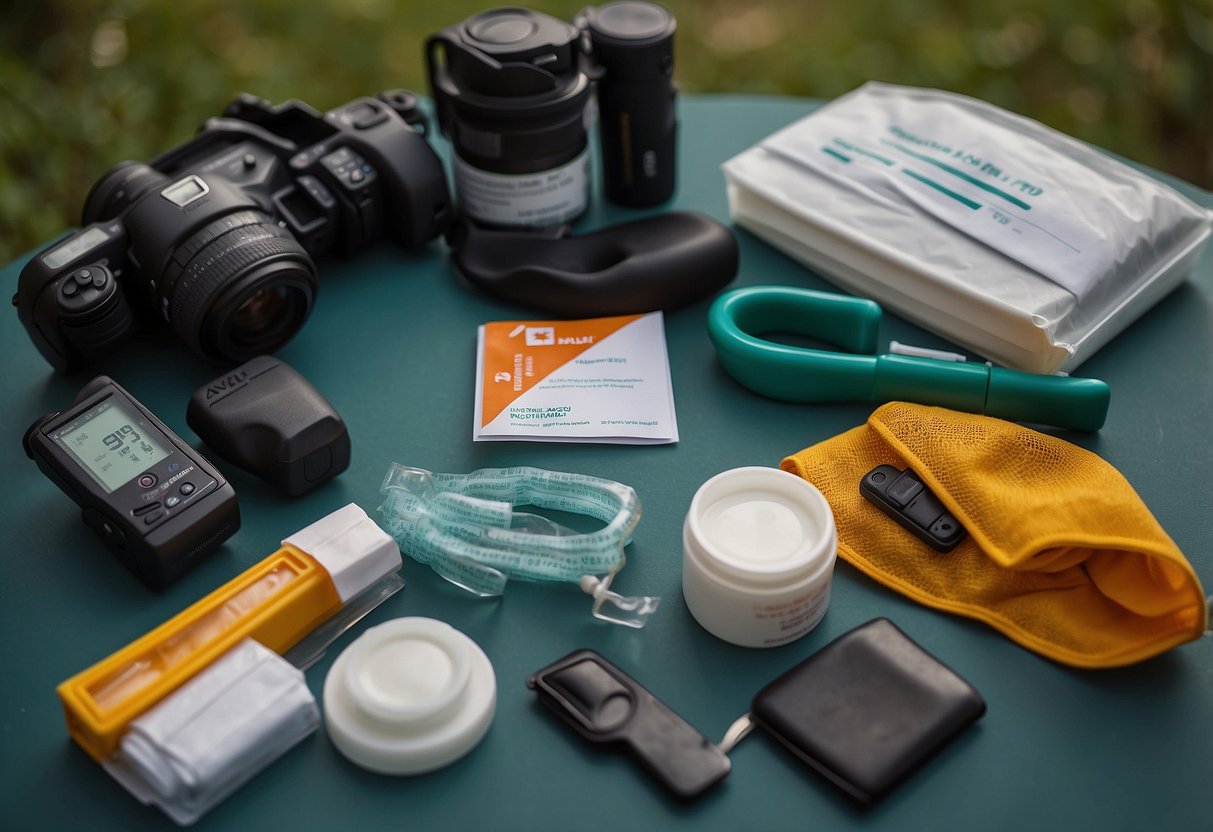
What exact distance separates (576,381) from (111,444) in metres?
0.38

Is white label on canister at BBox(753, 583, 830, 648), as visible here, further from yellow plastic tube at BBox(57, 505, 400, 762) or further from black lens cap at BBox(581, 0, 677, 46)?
black lens cap at BBox(581, 0, 677, 46)

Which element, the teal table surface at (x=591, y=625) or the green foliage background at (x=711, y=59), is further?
the green foliage background at (x=711, y=59)

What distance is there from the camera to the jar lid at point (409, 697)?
778 millimetres

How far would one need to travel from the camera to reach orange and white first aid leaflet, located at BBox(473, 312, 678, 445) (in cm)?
102

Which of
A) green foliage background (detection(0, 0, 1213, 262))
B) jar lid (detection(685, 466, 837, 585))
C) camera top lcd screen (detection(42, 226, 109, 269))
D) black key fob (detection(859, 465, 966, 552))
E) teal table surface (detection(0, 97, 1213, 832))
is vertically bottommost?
green foliage background (detection(0, 0, 1213, 262))

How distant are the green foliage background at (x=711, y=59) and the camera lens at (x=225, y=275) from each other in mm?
860

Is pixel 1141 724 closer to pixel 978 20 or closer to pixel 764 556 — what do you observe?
pixel 764 556

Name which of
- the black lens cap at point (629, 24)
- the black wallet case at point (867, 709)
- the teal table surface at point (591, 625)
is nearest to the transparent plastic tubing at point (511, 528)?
the teal table surface at point (591, 625)

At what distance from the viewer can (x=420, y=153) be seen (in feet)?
3.84

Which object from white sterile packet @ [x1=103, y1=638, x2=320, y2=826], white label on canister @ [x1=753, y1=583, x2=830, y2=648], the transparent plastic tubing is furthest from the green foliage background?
white label on canister @ [x1=753, y1=583, x2=830, y2=648]

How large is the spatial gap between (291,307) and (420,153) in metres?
0.20

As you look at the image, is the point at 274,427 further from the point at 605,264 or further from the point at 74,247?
the point at 605,264

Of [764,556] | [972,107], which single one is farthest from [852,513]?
[972,107]

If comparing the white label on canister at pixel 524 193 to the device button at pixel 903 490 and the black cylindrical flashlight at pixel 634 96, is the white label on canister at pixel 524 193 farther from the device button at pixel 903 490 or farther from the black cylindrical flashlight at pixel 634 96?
the device button at pixel 903 490
